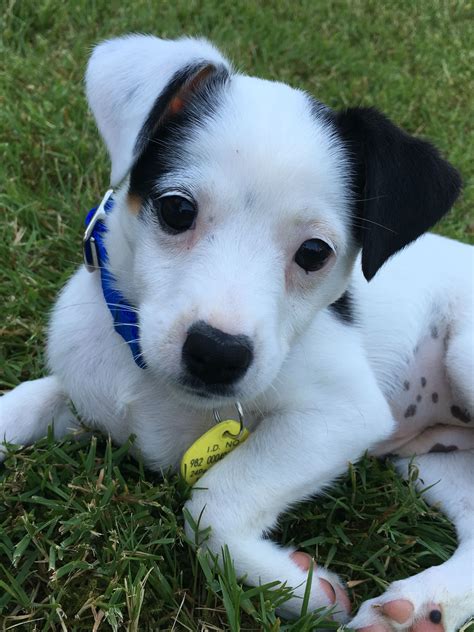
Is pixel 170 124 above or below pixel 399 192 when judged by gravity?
below

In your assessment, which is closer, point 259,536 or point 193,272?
point 193,272

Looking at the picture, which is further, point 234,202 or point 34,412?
point 34,412

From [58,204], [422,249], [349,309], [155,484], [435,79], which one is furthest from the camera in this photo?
[435,79]

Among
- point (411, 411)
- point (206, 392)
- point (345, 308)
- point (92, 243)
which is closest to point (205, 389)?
point (206, 392)

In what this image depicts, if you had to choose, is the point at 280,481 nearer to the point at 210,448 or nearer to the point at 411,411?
the point at 210,448

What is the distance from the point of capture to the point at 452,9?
26.9 ft

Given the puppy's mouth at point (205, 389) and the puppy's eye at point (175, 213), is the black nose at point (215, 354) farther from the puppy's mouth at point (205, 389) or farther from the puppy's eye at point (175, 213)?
the puppy's eye at point (175, 213)

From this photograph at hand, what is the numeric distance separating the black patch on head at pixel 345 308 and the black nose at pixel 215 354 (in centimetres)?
95

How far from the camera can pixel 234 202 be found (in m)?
2.30

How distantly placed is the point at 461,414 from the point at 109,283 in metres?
1.74

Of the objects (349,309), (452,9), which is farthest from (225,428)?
(452,9)

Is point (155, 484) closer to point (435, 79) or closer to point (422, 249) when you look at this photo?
point (422, 249)

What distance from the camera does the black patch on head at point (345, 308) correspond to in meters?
3.12

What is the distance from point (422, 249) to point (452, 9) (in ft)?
18.7
